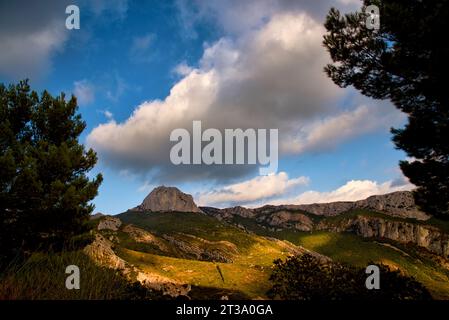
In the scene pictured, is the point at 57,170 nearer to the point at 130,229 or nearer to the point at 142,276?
the point at 142,276

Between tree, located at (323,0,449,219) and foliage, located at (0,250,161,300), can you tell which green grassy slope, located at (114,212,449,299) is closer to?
tree, located at (323,0,449,219)

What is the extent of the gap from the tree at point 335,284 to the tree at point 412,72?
687 centimetres

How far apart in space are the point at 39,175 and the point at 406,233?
192 meters

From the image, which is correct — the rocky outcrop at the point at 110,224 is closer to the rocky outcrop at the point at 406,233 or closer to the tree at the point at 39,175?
the tree at the point at 39,175

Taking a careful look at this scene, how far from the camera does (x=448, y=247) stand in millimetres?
161500

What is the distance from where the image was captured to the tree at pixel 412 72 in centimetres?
1184

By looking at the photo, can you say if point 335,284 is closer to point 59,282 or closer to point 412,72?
point 59,282

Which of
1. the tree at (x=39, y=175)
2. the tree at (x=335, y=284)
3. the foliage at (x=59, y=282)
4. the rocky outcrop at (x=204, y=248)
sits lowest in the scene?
the rocky outcrop at (x=204, y=248)

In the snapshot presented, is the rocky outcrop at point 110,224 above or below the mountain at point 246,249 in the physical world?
above

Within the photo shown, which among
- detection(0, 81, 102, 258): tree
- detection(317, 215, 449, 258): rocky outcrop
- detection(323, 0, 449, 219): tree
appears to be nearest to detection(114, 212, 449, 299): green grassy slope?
detection(317, 215, 449, 258): rocky outcrop

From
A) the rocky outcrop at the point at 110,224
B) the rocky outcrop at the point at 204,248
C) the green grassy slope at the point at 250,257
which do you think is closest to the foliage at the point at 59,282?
the green grassy slope at the point at 250,257
